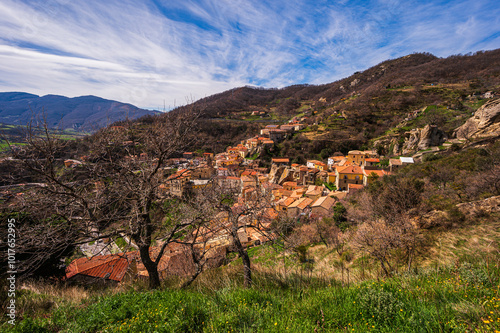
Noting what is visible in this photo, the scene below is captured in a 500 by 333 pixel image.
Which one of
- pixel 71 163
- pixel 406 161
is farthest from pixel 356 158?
pixel 71 163

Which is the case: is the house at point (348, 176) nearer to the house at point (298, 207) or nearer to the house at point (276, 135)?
the house at point (298, 207)

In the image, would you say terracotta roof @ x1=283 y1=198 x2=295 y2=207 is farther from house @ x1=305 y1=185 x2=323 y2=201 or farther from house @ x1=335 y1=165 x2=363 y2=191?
house @ x1=335 y1=165 x2=363 y2=191

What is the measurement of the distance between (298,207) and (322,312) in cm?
1930

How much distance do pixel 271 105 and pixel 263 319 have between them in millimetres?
109450

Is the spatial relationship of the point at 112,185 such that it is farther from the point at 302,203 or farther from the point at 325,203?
the point at 325,203

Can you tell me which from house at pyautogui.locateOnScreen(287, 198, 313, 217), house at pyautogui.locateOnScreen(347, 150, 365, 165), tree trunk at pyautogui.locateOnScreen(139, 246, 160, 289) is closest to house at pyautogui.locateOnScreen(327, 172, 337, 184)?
house at pyautogui.locateOnScreen(347, 150, 365, 165)

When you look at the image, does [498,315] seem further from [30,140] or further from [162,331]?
[30,140]

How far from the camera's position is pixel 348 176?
2652 cm

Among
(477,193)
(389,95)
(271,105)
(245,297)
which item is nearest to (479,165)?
(477,193)

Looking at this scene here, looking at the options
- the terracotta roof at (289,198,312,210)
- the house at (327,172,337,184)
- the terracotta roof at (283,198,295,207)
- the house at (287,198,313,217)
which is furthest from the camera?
the house at (327,172,337,184)

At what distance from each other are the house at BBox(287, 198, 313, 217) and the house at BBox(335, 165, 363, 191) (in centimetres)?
829

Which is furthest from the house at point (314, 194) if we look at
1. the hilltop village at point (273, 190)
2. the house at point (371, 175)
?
the house at point (371, 175)

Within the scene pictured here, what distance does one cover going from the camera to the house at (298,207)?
65.7 feet

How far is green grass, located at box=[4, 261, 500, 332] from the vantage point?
5.36ft
